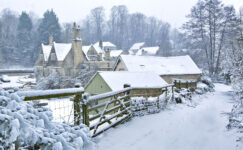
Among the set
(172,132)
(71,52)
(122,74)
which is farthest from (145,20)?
(172,132)

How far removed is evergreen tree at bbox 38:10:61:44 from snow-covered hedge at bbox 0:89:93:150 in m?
51.6

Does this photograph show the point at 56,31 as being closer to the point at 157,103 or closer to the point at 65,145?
the point at 157,103

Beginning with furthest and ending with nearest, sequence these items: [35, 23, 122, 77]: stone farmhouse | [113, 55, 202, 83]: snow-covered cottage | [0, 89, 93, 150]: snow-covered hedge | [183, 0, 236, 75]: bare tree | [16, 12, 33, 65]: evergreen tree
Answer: [16, 12, 33, 65]: evergreen tree
[35, 23, 122, 77]: stone farmhouse
[183, 0, 236, 75]: bare tree
[113, 55, 202, 83]: snow-covered cottage
[0, 89, 93, 150]: snow-covered hedge

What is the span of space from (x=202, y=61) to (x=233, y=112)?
34462mm

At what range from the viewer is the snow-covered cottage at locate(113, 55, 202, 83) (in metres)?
26.6

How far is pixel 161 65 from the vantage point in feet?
95.2

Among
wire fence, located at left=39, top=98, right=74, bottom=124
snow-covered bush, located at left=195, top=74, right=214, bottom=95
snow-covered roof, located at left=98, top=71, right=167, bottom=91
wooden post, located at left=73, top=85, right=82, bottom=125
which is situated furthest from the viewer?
snow-covered bush, located at left=195, top=74, right=214, bottom=95

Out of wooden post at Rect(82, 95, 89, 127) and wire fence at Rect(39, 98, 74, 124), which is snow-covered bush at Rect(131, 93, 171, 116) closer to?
wire fence at Rect(39, 98, 74, 124)

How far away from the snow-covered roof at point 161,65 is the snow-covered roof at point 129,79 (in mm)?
5894

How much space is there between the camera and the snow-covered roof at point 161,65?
87.4 ft

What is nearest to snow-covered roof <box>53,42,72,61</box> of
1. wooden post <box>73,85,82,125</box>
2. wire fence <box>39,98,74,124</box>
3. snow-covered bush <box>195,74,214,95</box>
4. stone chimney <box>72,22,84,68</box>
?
stone chimney <box>72,22,84,68</box>

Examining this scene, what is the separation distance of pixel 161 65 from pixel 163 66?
1.05 ft

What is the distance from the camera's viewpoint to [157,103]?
31.2 feet

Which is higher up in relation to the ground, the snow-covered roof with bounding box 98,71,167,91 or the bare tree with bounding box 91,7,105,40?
the bare tree with bounding box 91,7,105,40
